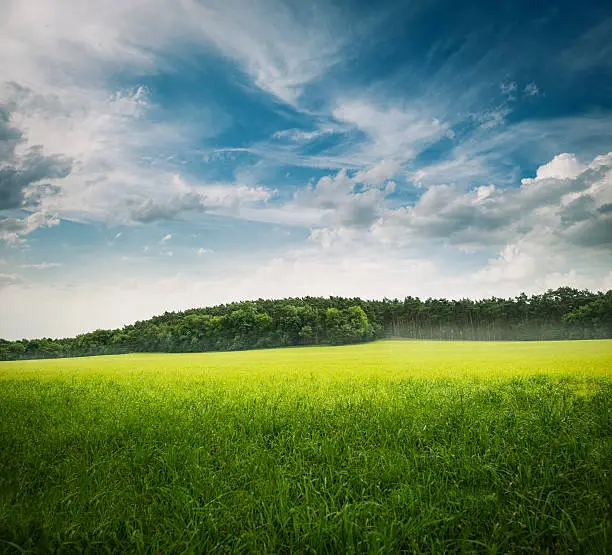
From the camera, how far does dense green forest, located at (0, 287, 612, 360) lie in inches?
3964

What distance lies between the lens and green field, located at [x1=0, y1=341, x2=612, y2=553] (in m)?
4.10

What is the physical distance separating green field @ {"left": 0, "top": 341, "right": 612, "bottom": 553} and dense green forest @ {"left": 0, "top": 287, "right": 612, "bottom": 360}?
9519cm

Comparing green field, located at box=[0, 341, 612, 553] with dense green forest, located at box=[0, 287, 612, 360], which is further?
dense green forest, located at box=[0, 287, 612, 360]

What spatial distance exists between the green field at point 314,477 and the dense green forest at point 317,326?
95.2 metres

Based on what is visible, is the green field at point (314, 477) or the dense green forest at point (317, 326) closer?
the green field at point (314, 477)

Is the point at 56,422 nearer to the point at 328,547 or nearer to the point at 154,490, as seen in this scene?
the point at 154,490

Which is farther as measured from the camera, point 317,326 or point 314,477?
point 317,326

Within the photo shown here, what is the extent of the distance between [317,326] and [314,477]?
101299 millimetres

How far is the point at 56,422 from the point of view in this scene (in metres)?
8.70

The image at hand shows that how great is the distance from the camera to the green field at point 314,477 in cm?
410

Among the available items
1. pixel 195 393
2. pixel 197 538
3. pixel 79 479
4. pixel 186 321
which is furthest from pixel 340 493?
pixel 186 321

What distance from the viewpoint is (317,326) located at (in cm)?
10612

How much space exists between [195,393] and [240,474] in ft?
23.4

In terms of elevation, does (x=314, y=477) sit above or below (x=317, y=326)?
below
